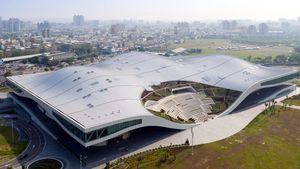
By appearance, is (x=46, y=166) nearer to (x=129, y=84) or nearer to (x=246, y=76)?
(x=129, y=84)

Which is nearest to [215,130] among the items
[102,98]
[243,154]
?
Result: [243,154]

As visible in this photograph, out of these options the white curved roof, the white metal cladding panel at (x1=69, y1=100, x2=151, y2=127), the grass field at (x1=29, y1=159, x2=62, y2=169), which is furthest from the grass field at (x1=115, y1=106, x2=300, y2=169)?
the grass field at (x1=29, y1=159, x2=62, y2=169)

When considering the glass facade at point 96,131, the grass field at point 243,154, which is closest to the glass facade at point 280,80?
the grass field at point 243,154

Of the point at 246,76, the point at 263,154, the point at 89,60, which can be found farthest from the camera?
Answer: the point at 89,60

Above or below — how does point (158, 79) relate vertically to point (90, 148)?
above

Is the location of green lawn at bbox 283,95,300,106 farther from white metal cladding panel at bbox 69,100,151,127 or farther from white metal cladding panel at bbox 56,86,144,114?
white metal cladding panel at bbox 69,100,151,127

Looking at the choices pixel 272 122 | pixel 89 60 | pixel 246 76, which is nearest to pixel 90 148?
pixel 272 122

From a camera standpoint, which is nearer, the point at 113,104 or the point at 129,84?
the point at 113,104

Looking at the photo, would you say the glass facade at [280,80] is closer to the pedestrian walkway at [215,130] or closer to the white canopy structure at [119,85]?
the white canopy structure at [119,85]
